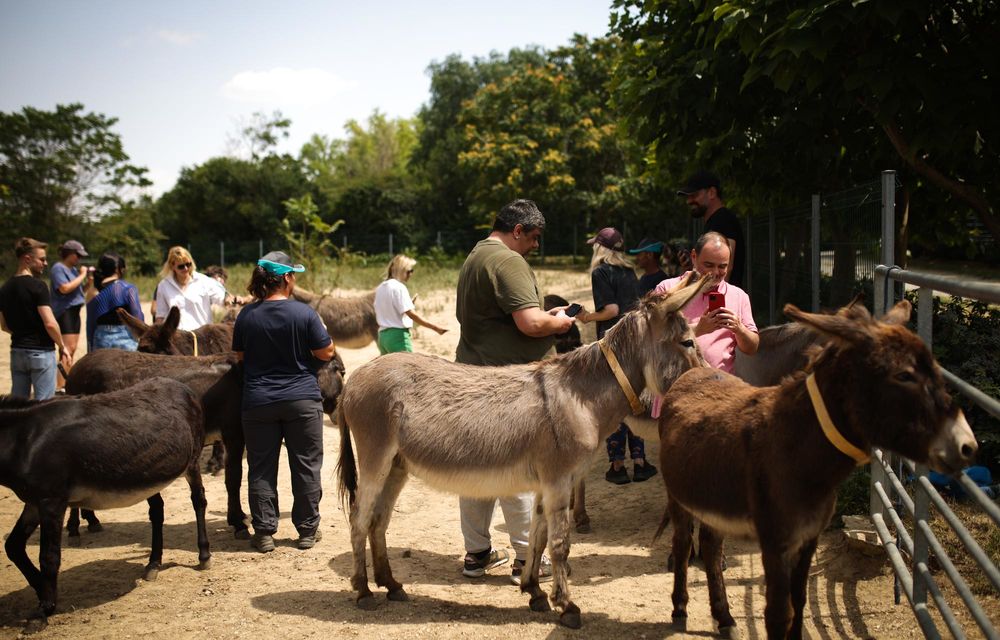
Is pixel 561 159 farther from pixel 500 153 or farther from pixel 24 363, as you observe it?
pixel 24 363

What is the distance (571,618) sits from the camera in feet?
13.8

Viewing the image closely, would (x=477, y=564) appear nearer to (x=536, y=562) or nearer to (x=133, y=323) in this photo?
(x=536, y=562)

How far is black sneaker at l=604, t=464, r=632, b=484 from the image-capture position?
700cm

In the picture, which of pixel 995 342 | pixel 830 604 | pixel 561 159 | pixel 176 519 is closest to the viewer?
pixel 830 604

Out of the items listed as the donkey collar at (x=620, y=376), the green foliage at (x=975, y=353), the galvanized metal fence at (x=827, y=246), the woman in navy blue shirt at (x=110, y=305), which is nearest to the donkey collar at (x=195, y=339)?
the woman in navy blue shirt at (x=110, y=305)

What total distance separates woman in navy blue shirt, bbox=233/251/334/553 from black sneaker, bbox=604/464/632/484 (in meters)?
2.70

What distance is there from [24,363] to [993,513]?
8.29m

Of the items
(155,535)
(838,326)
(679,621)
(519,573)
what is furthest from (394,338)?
(838,326)

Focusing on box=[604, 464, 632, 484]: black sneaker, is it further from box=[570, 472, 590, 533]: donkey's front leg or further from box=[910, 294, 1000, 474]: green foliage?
box=[910, 294, 1000, 474]: green foliage

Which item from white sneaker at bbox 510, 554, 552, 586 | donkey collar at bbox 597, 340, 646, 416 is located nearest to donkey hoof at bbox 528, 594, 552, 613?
white sneaker at bbox 510, 554, 552, 586

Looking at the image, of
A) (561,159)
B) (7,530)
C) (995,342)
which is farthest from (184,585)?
(561,159)

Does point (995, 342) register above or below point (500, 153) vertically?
below

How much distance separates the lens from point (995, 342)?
242 inches

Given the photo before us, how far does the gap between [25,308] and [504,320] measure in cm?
539
